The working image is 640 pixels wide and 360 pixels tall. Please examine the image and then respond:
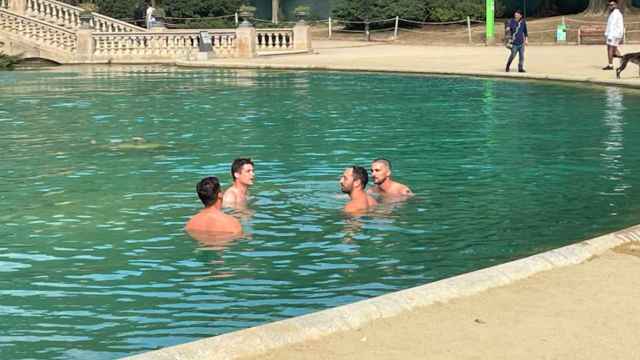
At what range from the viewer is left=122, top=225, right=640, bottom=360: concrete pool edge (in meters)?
7.47

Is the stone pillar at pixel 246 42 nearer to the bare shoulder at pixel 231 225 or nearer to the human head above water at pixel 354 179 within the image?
the human head above water at pixel 354 179

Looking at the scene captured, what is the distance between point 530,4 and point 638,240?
183ft

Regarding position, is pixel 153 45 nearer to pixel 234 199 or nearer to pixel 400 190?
pixel 234 199

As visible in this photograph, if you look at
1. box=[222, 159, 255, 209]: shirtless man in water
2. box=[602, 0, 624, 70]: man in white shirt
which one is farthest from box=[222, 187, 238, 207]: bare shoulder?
box=[602, 0, 624, 70]: man in white shirt

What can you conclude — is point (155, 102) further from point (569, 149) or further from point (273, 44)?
point (273, 44)

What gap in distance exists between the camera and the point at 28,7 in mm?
51312

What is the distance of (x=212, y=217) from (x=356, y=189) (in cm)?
204

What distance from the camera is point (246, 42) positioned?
46969 mm

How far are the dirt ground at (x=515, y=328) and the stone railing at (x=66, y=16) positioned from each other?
42.0 m

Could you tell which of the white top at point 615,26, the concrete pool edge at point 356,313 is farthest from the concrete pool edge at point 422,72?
the concrete pool edge at point 356,313

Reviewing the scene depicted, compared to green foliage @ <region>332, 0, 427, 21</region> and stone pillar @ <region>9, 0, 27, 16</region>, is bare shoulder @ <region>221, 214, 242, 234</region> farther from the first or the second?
green foliage @ <region>332, 0, 427, 21</region>

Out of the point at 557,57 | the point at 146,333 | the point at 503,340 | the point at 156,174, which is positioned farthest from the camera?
the point at 557,57

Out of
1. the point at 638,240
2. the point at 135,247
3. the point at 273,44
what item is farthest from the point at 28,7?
the point at 638,240

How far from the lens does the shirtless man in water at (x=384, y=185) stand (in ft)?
49.0
